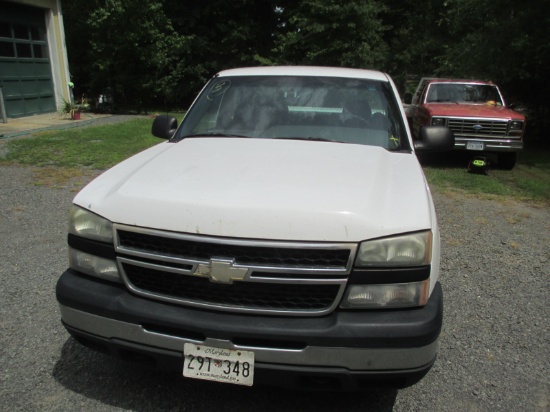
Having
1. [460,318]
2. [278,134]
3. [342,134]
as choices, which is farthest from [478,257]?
[278,134]

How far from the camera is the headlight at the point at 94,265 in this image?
228 centimetres

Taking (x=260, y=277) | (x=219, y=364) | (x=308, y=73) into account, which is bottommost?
(x=219, y=364)

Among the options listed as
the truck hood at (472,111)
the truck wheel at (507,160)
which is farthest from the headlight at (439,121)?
the truck wheel at (507,160)

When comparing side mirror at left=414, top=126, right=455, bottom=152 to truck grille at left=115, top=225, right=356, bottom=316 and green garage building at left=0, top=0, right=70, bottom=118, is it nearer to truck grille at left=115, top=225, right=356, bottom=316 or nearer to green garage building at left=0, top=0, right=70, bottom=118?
truck grille at left=115, top=225, right=356, bottom=316

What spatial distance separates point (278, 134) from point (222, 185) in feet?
3.53

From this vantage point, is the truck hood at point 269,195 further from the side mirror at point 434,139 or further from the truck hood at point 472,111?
the truck hood at point 472,111

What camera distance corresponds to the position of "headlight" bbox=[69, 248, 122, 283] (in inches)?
89.7

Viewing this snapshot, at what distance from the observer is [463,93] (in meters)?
10.7

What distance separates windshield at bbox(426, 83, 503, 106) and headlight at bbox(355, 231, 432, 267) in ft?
30.7

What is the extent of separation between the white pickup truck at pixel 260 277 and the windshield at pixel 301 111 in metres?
0.88

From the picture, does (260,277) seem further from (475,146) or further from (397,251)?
(475,146)

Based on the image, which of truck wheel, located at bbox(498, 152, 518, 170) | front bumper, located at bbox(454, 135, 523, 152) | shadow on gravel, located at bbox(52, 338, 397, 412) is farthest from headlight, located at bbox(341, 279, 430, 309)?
truck wheel, located at bbox(498, 152, 518, 170)

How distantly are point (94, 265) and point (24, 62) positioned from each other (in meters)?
14.4

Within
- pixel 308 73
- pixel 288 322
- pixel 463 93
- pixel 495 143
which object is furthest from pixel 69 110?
pixel 288 322
